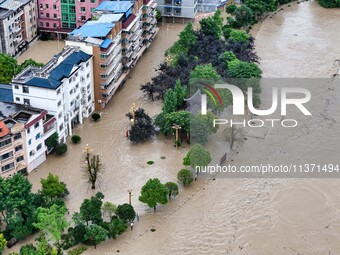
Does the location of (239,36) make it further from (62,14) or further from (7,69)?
(7,69)

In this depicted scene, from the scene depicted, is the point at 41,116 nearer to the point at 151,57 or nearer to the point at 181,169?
the point at 181,169

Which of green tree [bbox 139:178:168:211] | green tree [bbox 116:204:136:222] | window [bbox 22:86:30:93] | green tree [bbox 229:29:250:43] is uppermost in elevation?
window [bbox 22:86:30:93]

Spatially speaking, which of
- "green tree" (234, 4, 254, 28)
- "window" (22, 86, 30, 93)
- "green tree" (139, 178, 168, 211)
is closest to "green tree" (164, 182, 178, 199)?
"green tree" (139, 178, 168, 211)

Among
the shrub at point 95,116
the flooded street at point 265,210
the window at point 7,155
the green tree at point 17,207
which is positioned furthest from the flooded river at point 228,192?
the green tree at point 17,207

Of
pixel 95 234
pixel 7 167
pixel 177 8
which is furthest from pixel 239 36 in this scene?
pixel 95 234

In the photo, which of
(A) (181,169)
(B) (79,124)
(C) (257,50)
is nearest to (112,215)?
(A) (181,169)

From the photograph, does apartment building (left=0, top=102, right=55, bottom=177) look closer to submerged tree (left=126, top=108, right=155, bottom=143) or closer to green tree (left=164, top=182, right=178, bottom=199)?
submerged tree (left=126, top=108, right=155, bottom=143)

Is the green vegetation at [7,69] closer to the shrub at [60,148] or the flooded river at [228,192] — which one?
the flooded river at [228,192]
